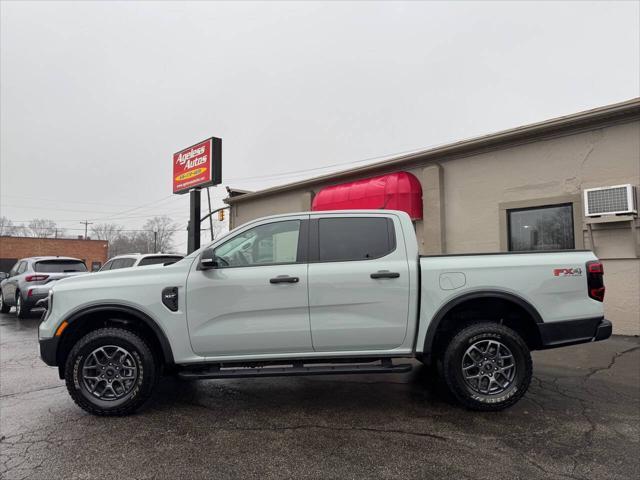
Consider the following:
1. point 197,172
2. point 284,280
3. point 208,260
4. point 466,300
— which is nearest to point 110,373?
point 208,260

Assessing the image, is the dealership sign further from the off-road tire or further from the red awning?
the off-road tire

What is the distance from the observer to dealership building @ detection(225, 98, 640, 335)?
7.59m

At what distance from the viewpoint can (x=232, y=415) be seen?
391 centimetres

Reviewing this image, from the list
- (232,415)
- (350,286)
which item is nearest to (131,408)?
(232,415)

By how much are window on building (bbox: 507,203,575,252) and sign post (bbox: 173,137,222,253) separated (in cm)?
967

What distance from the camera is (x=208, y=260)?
155 inches

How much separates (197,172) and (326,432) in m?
13.7

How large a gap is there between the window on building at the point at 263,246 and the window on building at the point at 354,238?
11.9 inches

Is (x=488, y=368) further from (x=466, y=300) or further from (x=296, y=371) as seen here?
(x=296, y=371)

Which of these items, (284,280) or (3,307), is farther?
(3,307)

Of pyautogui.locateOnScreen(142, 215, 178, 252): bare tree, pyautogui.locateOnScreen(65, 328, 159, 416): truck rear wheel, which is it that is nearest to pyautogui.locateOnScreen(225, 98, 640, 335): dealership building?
pyautogui.locateOnScreen(65, 328, 159, 416): truck rear wheel

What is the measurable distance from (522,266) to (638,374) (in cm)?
278

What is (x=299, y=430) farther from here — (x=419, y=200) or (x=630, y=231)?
(x=419, y=200)

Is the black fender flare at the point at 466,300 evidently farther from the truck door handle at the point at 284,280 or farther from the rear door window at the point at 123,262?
the rear door window at the point at 123,262
